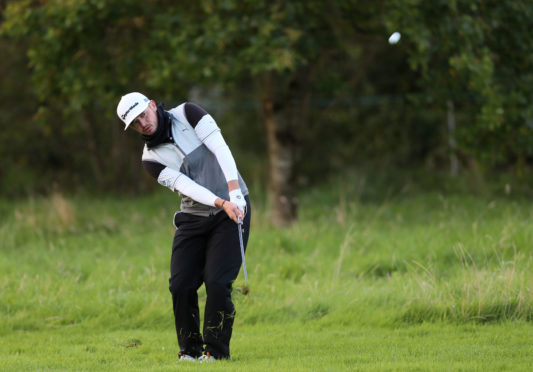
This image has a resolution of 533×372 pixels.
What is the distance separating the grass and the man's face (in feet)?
5.80

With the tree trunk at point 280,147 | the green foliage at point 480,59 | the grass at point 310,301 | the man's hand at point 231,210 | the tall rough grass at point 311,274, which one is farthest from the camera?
the tree trunk at point 280,147

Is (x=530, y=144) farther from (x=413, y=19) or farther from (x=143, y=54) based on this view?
(x=143, y=54)

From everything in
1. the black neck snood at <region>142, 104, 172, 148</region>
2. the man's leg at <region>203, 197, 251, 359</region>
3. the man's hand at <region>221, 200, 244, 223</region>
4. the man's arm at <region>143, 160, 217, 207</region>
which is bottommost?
the man's leg at <region>203, 197, 251, 359</region>

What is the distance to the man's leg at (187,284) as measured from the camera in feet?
20.1

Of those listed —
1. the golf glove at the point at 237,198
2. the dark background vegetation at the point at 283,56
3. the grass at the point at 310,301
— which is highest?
the dark background vegetation at the point at 283,56

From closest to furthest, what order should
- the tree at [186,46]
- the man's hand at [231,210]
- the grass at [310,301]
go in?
the man's hand at [231,210] < the grass at [310,301] < the tree at [186,46]

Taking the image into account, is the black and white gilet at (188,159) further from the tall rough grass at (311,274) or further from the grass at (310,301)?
the tall rough grass at (311,274)

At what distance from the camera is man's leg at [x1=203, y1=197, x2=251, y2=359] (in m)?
6.04

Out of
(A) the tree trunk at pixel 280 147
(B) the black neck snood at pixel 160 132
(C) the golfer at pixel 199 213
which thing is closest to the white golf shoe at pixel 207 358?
(C) the golfer at pixel 199 213

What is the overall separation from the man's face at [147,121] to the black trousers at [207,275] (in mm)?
743

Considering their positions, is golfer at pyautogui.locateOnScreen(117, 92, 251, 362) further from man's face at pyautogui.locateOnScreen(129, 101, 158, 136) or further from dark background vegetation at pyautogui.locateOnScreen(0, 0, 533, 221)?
dark background vegetation at pyautogui.locateOnScreen(0, 0, 533, 221)

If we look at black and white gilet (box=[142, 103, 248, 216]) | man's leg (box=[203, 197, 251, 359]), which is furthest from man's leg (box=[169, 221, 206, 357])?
black and white gilet (box=[142, 103, 248, 216])

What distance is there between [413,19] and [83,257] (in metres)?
5.79

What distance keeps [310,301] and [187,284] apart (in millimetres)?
2614
